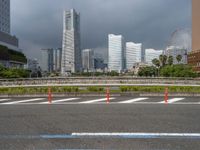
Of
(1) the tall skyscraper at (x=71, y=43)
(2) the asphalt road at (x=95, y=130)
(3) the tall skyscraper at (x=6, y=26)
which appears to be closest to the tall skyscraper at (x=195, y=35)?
(1) the tall skyscraper at (x=71, y=43)

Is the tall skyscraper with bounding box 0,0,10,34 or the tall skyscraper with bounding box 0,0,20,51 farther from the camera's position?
the tall skyscraper with bounding box 0,0,10,34

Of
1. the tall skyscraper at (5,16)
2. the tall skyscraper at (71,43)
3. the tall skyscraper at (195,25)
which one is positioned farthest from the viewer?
the tall skyscraper at (71,43)

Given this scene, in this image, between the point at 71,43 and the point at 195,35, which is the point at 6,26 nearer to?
the point at 71,43

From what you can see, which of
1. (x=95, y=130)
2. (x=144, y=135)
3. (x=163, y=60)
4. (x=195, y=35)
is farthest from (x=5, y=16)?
(x=144, y=135)

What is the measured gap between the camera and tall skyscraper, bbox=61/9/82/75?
523 feet

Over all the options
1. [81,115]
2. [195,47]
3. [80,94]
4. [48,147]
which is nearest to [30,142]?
[48,147]

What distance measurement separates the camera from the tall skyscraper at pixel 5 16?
13712 centimetres

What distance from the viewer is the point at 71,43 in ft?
550

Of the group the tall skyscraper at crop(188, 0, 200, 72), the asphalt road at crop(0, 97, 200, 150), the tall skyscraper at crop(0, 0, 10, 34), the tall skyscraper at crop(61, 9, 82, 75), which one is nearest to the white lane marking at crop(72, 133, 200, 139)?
the asphalt road at crop(0, 97, 200, 150)

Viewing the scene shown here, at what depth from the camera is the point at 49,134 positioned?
798 cm

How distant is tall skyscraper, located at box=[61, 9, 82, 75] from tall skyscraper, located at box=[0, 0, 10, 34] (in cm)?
3059

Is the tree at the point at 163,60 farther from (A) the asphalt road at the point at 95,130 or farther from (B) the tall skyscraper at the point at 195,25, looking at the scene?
(A) the asphalt road at the point at 95,130

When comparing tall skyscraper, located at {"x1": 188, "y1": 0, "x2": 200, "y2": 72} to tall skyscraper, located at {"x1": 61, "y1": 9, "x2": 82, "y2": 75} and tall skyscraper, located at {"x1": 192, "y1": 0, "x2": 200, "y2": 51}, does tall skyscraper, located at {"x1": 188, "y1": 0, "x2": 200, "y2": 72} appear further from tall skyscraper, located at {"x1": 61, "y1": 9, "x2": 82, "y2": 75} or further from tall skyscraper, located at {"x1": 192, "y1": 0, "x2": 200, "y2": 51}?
tall skyscraper, located at {"x1": 61, "y1": 9, "x2": 82, "y2": 75}

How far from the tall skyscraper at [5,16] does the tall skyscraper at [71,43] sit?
30.6m
